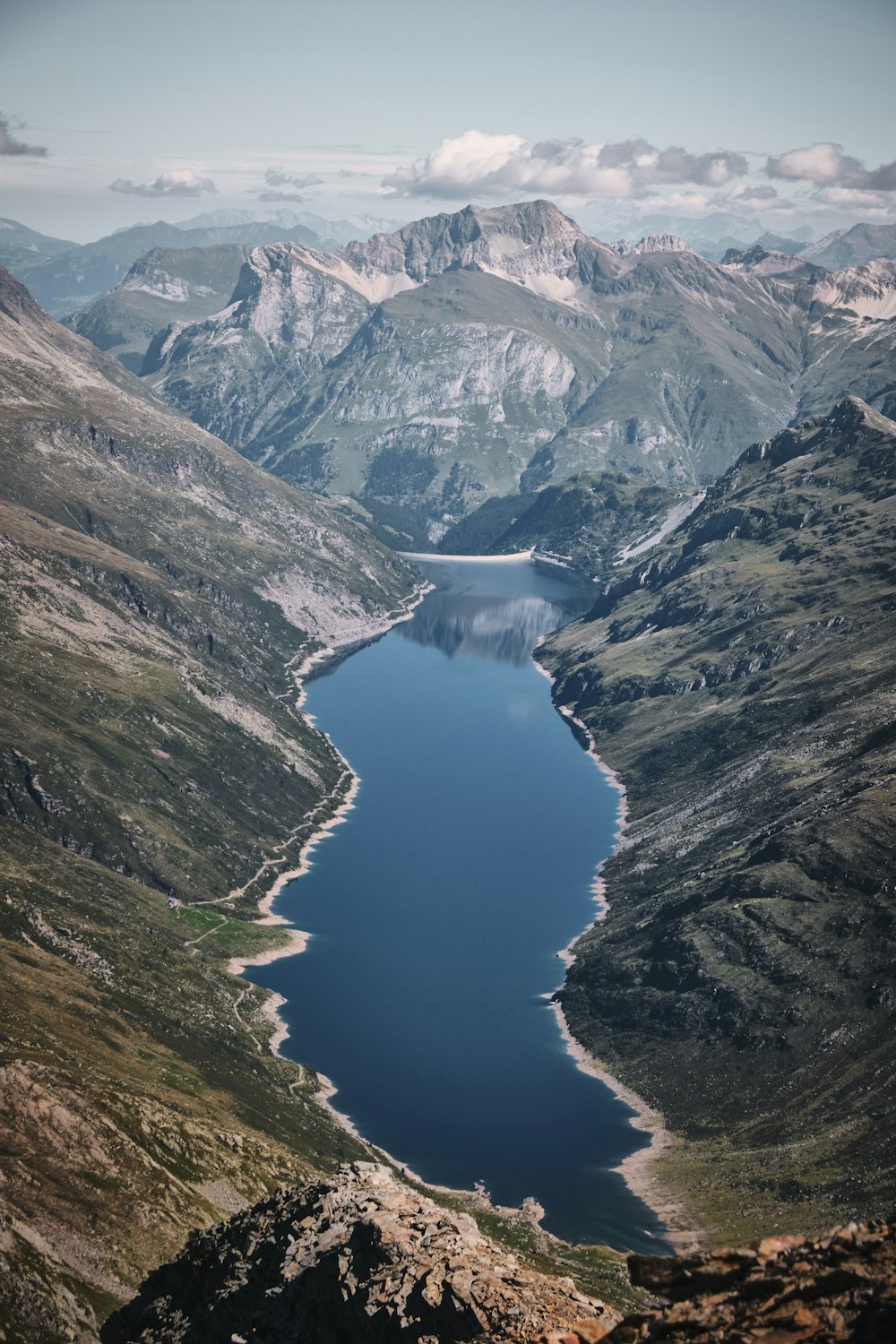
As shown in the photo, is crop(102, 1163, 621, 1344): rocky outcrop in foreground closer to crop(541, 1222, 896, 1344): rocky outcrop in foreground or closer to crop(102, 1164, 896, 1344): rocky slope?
crop(102, 1164, 896, 1344): rocky slope

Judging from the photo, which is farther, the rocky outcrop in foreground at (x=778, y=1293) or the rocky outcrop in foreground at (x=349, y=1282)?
the rocky outcrop in foreground at (x=349, y=1282)

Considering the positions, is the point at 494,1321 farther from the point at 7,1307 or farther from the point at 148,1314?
the point at 7,1307

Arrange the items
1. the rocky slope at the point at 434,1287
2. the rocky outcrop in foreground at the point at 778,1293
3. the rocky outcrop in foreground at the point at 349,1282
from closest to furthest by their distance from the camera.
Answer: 1. the rocky outcrop in foreground at the point at 778,1293
2. the rocky slope at the point at 434,1287
3. the rocky outcrop in foreground at the point at 349,1282

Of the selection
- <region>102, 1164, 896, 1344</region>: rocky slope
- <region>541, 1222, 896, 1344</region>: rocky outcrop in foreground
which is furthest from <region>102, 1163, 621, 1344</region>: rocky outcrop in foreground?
<region>541, 1222, 896, 1344</region>: rocky outcrop in foreground

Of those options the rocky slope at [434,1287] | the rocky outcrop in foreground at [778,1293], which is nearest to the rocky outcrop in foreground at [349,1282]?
the rocky slope at [434,1287]

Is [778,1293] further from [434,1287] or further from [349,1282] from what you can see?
[349,1282]

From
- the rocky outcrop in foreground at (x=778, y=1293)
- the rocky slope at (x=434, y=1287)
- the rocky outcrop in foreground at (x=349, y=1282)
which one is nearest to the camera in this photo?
the rocky outcrop in foreground at (x=778, y=1293)

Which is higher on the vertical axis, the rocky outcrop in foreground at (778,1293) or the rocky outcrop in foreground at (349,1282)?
the rocky outcrop in foreground at (778,1293)

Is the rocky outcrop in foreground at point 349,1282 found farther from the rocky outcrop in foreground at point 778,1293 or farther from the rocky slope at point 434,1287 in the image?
the rocky outcrop in foreground at point 778,1293
